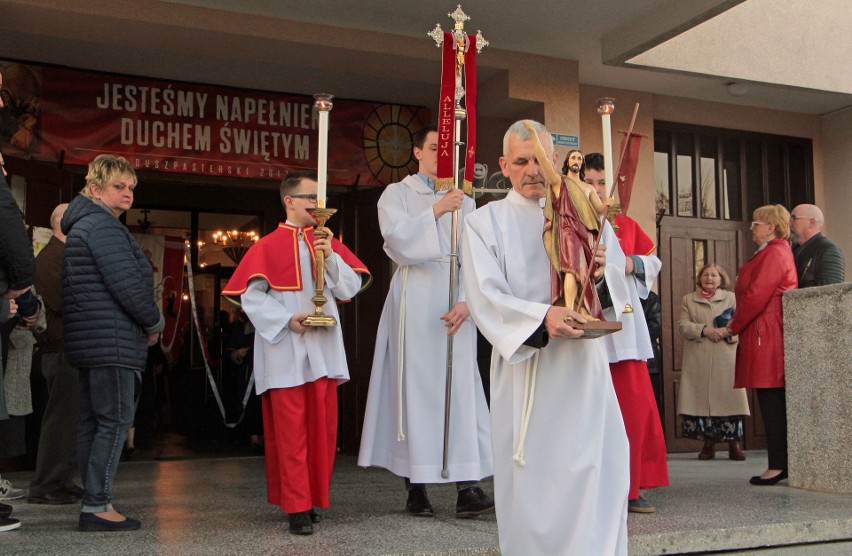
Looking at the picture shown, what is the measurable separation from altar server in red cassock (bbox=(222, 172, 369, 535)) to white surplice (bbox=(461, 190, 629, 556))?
53.3 inches

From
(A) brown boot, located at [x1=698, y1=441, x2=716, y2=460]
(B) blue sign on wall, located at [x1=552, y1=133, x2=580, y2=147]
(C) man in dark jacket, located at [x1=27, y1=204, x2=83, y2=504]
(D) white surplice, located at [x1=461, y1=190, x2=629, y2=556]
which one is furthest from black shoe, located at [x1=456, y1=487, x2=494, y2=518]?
(A) brown boot, located at [x1=698, y1=441, x2=716, y2=460]

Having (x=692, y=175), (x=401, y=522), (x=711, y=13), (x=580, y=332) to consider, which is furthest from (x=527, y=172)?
(x=692, y=175)

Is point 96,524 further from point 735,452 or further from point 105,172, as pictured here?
point 735,452

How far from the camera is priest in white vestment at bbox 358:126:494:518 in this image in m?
5.12

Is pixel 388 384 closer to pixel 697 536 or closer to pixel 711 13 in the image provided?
pixel 697 536

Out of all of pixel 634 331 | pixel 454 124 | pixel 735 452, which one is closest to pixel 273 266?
pixel 454 124

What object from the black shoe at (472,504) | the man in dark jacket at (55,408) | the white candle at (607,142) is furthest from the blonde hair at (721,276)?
the man in dark jacket at (55,408)

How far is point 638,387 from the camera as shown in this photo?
5414 mm

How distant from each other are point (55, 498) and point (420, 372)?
2.43m

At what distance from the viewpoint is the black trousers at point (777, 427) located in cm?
661

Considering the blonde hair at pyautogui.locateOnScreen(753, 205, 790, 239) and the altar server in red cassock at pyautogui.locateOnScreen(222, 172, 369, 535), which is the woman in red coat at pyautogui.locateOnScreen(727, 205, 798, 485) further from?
the altar server in red cassock at pyautogui.locateOnScreen(222, 172, 369, 535)

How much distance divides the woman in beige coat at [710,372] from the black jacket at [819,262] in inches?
68.0

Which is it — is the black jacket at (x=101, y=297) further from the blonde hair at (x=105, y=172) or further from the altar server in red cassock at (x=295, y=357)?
the altar server in red cassock at (x=295, y=357)

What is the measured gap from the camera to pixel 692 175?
1024 centimetres
